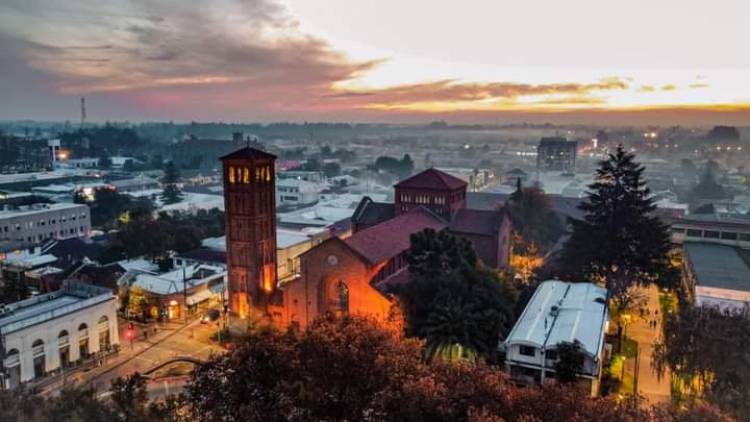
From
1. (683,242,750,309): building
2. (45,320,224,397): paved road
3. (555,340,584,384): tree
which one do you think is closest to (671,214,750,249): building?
(683,242,750,309): building

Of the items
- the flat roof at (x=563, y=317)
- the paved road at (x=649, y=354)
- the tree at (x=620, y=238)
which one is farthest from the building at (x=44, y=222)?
the paved road at (x=649, y=354)

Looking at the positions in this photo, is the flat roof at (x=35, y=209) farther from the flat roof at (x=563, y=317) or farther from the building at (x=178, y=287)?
the flat roof at (x=563, y=317)

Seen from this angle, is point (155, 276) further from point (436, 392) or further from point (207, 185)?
point (207, 185)

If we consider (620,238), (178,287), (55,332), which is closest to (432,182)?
(620,238)

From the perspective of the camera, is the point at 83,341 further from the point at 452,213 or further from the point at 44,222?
the point at 44,222

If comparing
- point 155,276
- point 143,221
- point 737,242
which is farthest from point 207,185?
point 737,242

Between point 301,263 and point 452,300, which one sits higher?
point 301,263

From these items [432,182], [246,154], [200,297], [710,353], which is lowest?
[200,297]
